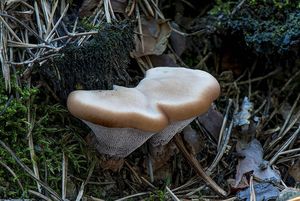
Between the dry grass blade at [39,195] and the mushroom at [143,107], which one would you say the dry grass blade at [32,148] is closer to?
the dry grass blade at [39,195]

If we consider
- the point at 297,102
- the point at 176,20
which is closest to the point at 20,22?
the point at 176,20

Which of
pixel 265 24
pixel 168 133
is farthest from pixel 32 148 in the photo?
pixel 265 24

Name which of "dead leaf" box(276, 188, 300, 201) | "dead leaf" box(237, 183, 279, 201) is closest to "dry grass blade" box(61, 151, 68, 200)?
"dead leaf" box(237, 183, 279, 201)

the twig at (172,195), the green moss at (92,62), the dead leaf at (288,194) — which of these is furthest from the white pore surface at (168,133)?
the dead leaf at (288,194)

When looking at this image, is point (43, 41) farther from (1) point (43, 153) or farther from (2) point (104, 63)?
(1) point (43, 153)

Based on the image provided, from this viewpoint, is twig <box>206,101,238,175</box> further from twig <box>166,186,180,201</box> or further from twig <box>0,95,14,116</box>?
twig <box>0,95,14,116</box>

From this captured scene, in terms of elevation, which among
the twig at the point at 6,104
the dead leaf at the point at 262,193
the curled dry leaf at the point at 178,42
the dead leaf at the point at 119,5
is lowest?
the dead leaf at the point at 262,193

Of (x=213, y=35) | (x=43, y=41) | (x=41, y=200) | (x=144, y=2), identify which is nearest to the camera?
(x=41, y=200)
